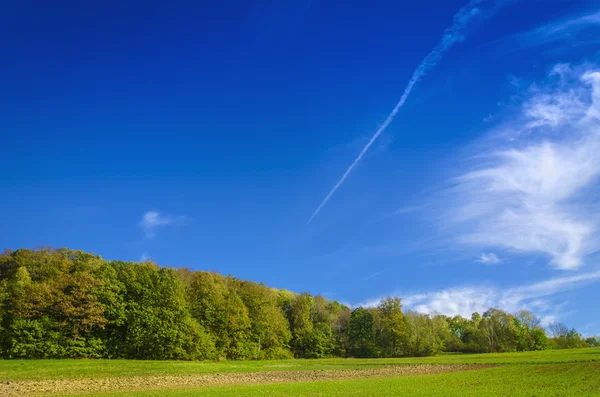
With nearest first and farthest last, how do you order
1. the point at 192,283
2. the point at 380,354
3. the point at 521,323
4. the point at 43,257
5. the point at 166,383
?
the point at 166,383 → the point at 43,257 → the point at 192,283 → the point at 380,354 → the point at 521,323

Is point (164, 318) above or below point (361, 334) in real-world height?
above

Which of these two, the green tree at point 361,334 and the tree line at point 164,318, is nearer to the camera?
the tree line at point 164,318

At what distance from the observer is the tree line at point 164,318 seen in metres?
→ 64.4

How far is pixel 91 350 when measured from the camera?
219ft

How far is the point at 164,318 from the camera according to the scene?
73.1 m

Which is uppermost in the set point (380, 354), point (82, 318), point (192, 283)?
point (192, 283)

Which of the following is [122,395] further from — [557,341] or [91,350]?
[557,341]

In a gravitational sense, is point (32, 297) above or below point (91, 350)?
above

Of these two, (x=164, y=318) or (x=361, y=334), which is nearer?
(x=164, y=318)

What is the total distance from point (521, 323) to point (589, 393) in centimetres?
11929

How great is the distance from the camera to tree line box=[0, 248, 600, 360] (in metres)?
64.4

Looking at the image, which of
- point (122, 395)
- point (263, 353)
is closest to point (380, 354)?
point (263, 353)

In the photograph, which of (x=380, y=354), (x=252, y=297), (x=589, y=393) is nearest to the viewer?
(x=589, y=393)

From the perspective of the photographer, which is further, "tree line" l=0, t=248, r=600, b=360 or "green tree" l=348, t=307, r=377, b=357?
"green tree" l=348, t=307, r=377, b=357
